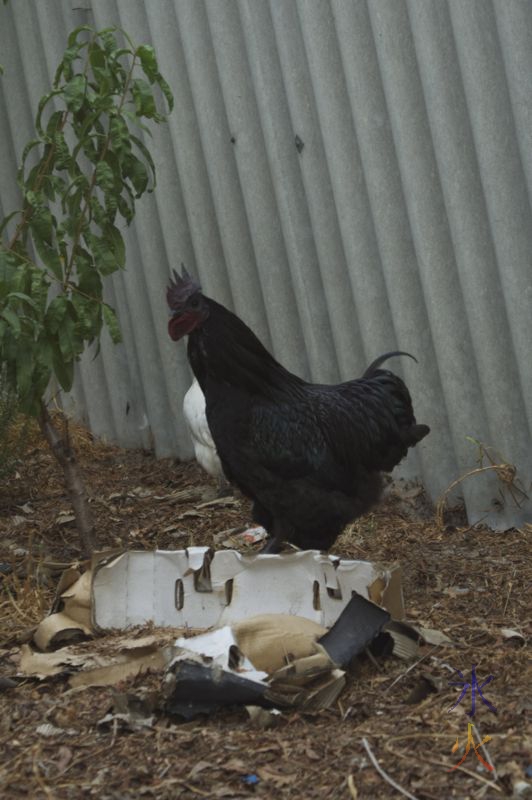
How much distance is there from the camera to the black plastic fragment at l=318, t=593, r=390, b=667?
3393mm

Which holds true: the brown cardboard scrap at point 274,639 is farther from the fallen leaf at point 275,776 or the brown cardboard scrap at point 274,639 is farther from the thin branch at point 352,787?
the thin branch at point 352,787

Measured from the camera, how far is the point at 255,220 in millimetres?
5773

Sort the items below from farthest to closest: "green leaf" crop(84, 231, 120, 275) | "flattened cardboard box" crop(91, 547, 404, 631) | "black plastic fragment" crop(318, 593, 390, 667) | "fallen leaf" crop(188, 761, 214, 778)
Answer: "green leaf" crop(84, 231, 120, 275), "flattened cardboard box" crop(91, 547, 404, 631), "black plastic fragment" crop(318, 593, 390, 667), "fallen leaf" crop(188, 761, 214, 778)

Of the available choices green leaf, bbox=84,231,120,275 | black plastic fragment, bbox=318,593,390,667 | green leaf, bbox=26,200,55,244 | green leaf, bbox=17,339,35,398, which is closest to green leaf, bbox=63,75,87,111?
green leaf, bbox=26,200,55,244

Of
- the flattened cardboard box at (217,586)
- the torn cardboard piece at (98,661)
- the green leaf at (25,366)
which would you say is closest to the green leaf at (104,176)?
the green leaf at (25,366)

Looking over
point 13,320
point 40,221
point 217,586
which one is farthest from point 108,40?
point 217,586

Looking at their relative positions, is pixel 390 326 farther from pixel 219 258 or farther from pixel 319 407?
pixel 219 258

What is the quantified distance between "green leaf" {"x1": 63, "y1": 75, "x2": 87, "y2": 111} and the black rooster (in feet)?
2.73

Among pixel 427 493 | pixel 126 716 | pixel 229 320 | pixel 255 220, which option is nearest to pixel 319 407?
pixel 229 320

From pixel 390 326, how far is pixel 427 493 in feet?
2.78

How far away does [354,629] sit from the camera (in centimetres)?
344

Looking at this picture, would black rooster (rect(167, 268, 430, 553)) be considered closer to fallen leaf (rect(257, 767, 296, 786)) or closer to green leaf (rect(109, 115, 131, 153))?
green leaf (rect(109, 115, 131, 153))

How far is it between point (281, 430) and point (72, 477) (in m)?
0.98

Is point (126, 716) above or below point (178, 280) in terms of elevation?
→ below
